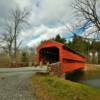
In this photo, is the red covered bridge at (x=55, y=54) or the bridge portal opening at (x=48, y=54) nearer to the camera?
the red covered bridge at (x=55, y=54)

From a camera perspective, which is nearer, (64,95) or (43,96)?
(43,96)

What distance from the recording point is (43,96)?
8.94m

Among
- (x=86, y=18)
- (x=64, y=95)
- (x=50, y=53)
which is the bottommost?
(x=64, y=95)

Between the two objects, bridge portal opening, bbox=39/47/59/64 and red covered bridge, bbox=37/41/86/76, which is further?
bridge portal opening, bbox=39/47/59/64

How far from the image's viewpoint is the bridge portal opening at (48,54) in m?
30.8

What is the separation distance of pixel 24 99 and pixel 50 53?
2481 cm

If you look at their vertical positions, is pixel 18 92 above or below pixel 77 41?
below

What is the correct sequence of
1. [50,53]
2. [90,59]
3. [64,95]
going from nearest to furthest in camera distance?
[64,95], [50,53], [90,59]

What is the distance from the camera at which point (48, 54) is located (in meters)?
32.6

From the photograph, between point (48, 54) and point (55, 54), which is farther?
point (55, 54)

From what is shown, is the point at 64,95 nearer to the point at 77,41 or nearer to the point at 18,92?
the point at 18,92

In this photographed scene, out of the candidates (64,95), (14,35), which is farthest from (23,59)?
(64,95)

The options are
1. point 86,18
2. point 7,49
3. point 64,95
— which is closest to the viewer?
point 64,95

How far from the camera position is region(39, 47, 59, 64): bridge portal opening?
30.8 metres
